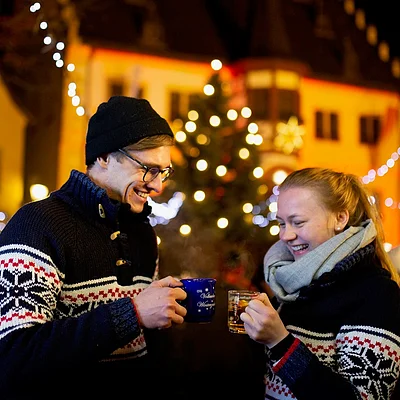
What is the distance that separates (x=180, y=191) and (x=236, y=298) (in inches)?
288

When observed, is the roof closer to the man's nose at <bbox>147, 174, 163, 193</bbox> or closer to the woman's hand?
the man's nose at <bbox>147, 174, 163, 193</bbox>

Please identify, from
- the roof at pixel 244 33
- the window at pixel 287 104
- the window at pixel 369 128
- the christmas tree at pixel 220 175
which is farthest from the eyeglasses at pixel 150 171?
the window at pixel 369 128

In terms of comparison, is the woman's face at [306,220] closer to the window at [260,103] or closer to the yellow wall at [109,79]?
the yellow wall at [109,79]

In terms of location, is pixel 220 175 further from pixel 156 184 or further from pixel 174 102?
pixel 174 102

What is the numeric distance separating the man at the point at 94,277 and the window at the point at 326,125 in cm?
1891

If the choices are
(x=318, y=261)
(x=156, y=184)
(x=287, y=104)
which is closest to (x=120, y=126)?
(x=156, y=184)

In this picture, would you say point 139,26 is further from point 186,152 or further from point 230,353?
point 230,353

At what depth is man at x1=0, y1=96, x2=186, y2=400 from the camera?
222 cm

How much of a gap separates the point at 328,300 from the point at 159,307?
0.68m

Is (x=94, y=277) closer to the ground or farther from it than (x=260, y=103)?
closer to the ground

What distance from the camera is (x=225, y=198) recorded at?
391 inches

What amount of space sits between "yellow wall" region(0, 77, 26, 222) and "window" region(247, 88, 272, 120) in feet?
23.1

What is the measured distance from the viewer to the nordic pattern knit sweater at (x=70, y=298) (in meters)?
2.21

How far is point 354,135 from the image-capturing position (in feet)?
72.0
